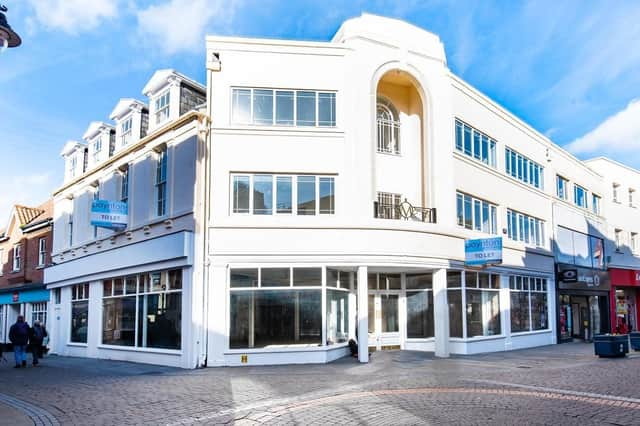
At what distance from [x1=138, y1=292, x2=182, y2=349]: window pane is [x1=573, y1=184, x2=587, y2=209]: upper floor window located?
75.8 feet

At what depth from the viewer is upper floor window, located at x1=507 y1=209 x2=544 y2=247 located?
79.5 feet

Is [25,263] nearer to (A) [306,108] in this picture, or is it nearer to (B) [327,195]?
(A) [306,108]

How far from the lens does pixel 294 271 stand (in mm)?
17078

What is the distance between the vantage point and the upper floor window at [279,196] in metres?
17.3

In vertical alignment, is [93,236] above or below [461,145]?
below

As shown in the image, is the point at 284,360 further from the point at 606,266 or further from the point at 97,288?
the point at 606,266

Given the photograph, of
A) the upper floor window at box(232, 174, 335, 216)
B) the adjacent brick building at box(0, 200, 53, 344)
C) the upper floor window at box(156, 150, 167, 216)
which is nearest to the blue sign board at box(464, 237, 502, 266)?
the upper floor window at box(232, 174, 335, 216)

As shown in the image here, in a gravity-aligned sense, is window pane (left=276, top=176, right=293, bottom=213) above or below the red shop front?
above

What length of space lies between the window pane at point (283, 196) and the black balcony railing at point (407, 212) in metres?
3.38

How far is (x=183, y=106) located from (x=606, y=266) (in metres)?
26.3

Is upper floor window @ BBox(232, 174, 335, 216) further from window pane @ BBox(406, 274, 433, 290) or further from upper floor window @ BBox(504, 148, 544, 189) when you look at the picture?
upper floor window @ BBox(504, 148, 544, 189)

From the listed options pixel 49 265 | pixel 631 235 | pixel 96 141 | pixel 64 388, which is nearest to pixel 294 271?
pixel 64 388

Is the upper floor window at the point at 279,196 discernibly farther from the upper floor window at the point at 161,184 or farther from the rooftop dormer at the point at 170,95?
the rooftop dormer at the point at 170,95

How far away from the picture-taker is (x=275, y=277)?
→ 16969mm
